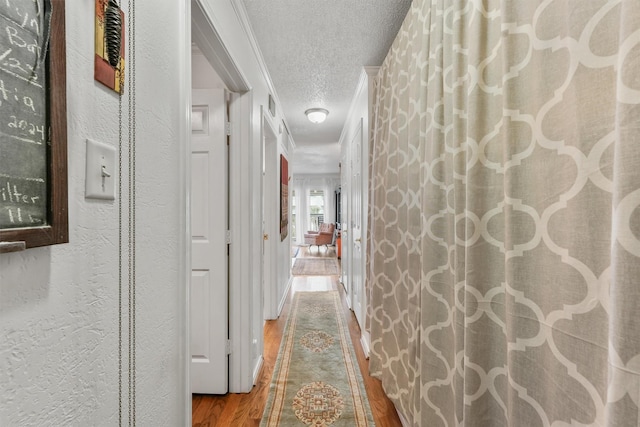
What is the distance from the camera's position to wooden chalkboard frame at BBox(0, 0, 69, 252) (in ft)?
1.73

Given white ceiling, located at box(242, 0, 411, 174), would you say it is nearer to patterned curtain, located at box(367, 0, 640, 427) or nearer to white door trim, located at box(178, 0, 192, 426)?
patterned curtain, located at box(367, 0, 640, 427)

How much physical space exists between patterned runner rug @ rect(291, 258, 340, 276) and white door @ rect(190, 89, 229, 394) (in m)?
3.82

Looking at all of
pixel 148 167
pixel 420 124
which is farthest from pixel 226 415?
pixel 420 124

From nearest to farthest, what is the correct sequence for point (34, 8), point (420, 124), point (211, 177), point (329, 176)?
point (34, 8)
point (420, 124)
point (211, 177)
point (329, 176)

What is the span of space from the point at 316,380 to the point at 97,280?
191cm

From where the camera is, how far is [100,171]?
26.5 inches

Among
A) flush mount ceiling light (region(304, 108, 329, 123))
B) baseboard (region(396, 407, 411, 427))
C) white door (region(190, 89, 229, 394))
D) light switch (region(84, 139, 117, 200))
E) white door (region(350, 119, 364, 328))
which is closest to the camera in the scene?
light switch (region(84, 139, 117, 200))

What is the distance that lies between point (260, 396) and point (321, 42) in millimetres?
2444

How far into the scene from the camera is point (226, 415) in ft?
6.00

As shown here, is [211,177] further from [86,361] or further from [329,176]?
[329,176]

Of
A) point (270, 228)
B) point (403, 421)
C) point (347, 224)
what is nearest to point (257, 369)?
point (403, 421)

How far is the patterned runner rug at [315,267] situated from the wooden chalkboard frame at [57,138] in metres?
5.33

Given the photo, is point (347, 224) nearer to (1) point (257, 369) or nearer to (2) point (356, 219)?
(2) point (356, 219)

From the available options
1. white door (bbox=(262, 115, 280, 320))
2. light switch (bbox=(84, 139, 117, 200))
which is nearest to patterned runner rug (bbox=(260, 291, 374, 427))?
white door (bbox=(262, 115, 280, 320))
